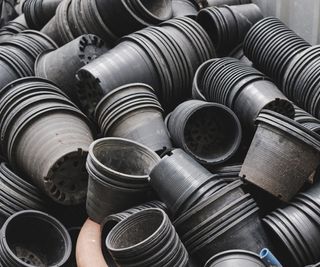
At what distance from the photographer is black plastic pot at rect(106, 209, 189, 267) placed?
2.51 metres

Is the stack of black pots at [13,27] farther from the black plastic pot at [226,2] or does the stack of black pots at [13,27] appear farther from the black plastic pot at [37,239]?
the black plastic pot at [37,239]

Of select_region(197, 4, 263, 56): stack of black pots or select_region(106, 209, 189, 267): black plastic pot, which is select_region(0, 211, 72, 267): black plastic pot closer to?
select_region(106, 209, 189, 267): black plastic pot

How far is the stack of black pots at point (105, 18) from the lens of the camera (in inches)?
163

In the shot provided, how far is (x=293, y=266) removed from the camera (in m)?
2.78

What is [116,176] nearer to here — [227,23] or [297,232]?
[297,232]

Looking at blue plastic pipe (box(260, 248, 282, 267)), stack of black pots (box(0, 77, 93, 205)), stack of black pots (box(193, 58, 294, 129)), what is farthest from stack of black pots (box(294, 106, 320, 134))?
stack of black pots (box(0, 77, 93, 205))

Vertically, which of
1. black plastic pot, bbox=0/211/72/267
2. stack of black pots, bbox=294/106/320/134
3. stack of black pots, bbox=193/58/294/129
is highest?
stack of black pots, bbox=193/58/294/129

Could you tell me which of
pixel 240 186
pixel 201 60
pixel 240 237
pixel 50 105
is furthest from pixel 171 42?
pixel 240 237

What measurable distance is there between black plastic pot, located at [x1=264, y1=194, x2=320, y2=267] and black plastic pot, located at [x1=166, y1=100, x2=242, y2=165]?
60cm

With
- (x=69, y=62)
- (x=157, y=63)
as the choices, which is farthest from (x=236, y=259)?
(x=69, y=62)

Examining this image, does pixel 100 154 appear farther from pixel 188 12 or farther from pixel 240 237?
pixel 188 12

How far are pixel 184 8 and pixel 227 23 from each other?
25.2 inches

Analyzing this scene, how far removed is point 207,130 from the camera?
350cm

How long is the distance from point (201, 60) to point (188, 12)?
0.82m
